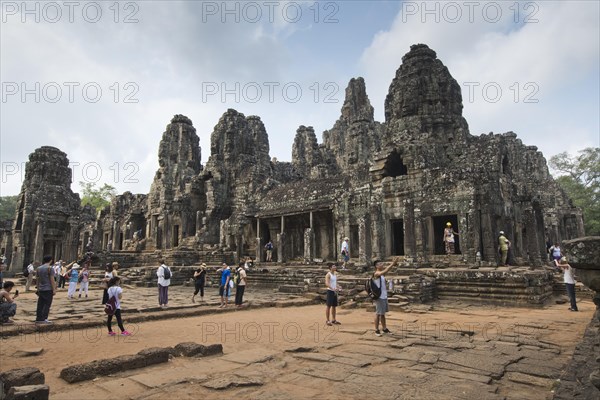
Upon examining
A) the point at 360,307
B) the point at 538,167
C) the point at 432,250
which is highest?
the point at 538,167

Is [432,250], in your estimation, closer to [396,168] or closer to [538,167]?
[396,168]

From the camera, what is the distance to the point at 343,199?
20.0 m

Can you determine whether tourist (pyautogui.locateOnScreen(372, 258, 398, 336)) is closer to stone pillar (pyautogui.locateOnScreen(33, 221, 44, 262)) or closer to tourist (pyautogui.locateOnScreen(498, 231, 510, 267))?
tourist (pyautogui.locateOnScreen(498, 231, 510, 267))

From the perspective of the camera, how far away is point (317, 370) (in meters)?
4.88

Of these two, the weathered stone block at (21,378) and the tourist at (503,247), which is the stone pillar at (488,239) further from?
the weathered stone block at (21,378)

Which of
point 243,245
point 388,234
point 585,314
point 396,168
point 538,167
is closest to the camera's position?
point 585,314

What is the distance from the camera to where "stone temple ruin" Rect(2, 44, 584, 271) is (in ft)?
53.1

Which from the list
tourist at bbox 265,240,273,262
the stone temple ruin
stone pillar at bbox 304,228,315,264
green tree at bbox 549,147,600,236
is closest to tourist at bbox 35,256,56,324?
the stone temple ruin

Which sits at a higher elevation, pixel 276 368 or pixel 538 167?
pixel 538 167

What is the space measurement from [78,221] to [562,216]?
37204 millimetres

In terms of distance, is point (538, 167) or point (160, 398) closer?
point (160, 398)

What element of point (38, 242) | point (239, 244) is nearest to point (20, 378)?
point (239, 244)

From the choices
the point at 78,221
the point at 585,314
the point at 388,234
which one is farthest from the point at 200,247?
the point at 585,314

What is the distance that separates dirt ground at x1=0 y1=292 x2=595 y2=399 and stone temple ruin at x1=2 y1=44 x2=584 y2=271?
703cm
